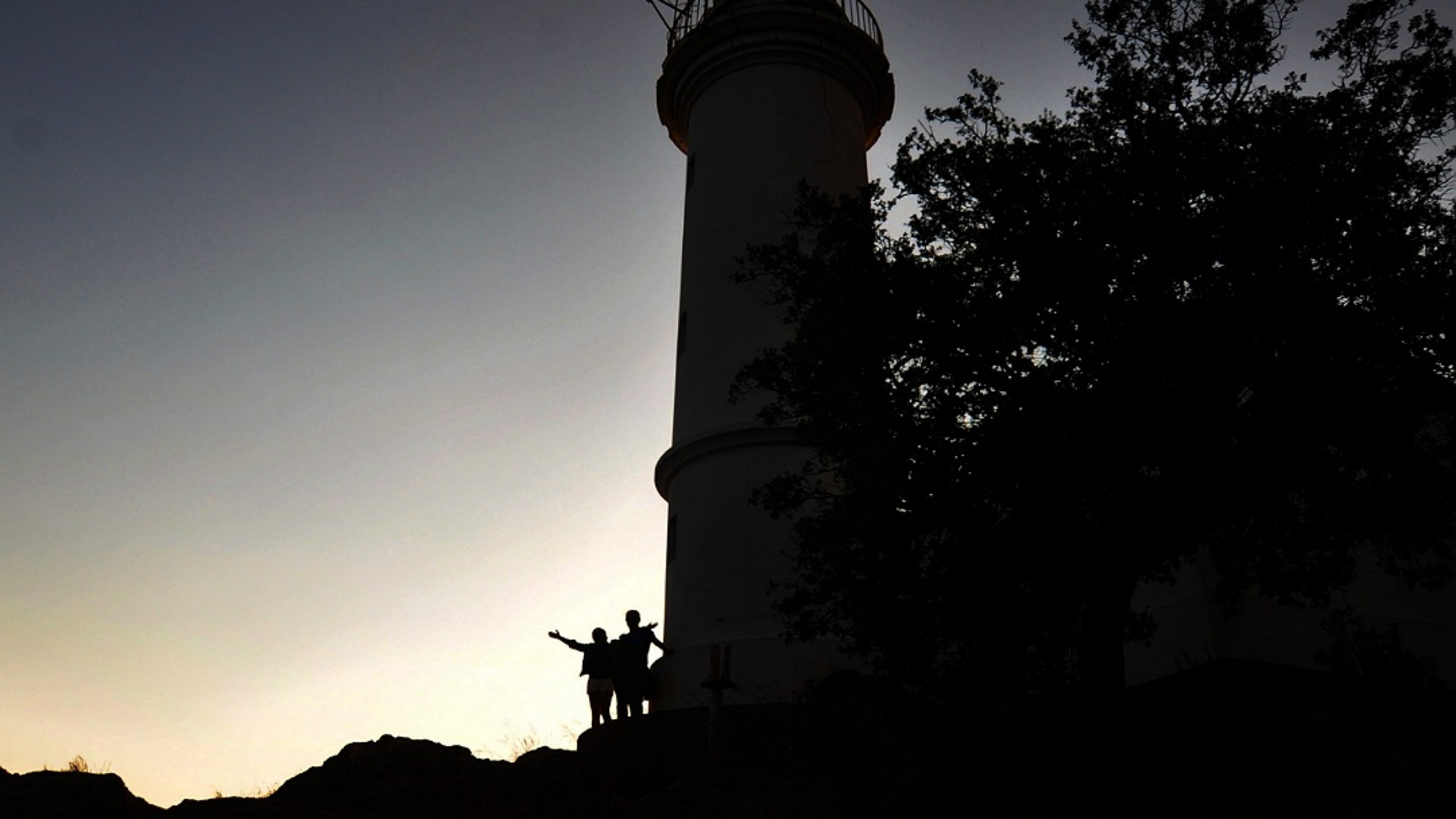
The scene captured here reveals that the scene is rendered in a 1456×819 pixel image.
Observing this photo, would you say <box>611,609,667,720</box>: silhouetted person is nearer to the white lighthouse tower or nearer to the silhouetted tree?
the white lighthouse tower

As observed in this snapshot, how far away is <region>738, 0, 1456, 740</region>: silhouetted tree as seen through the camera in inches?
400

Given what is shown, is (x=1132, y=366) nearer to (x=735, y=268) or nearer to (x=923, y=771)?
(x=923, y=771)

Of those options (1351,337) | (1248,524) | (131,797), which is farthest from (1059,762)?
(131,797)

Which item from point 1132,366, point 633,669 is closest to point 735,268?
point 633,669

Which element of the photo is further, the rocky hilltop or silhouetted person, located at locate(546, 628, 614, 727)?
silhouetted person, located at locate(546, 628, 614, 727)

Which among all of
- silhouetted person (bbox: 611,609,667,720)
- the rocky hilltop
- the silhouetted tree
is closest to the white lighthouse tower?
silhouetted person (bbox: 611,609,667,720)

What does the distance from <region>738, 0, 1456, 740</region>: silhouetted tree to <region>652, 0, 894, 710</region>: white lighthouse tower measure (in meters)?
4.16

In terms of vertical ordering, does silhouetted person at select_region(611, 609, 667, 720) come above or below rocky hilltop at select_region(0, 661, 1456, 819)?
above

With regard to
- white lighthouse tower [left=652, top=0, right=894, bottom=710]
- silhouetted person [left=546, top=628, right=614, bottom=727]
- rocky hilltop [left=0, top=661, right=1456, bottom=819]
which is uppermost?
white lighthouse tower [left=652, top=0, right=894, bottom=710]

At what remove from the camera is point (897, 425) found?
11.3 meters

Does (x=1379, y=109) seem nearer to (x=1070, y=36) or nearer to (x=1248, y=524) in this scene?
(x=1070, y=36)

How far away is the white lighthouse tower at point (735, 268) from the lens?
1609 cm

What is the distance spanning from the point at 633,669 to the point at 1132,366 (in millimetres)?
8595

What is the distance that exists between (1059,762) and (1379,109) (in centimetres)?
709
